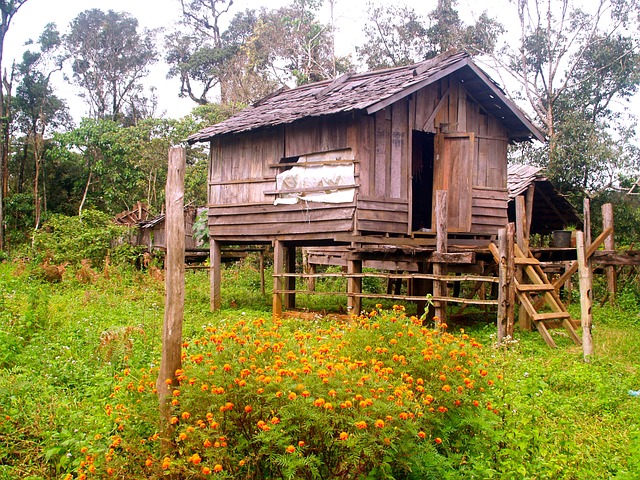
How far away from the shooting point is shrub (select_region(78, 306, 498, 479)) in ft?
15.1

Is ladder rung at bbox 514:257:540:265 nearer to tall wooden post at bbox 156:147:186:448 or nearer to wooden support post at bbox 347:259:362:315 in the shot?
wooden support post at bbox 347:259:362:315

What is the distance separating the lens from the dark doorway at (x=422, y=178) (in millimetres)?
16688

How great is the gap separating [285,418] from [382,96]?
8793 mm

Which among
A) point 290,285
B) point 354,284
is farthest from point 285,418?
point 290,285

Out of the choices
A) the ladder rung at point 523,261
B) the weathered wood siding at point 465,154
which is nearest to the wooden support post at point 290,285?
the weathered wood siding at point 465,154

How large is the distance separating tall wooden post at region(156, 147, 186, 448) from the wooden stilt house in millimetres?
6664

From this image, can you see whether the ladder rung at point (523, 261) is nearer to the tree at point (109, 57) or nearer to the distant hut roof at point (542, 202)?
the distant hut roof at point (542, 202)

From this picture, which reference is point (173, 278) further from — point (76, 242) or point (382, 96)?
point (76, 242)

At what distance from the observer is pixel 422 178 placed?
57.2 ft

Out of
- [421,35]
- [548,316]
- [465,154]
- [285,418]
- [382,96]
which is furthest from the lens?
[421,35]

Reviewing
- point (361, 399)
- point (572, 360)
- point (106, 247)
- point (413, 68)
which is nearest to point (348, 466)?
point (361, 399)

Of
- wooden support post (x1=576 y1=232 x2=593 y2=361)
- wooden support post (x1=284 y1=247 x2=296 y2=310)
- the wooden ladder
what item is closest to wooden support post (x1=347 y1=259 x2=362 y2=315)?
the wooden ladder

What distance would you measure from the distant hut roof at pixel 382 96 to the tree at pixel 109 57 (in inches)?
1029

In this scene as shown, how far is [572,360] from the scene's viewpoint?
9.91 m
